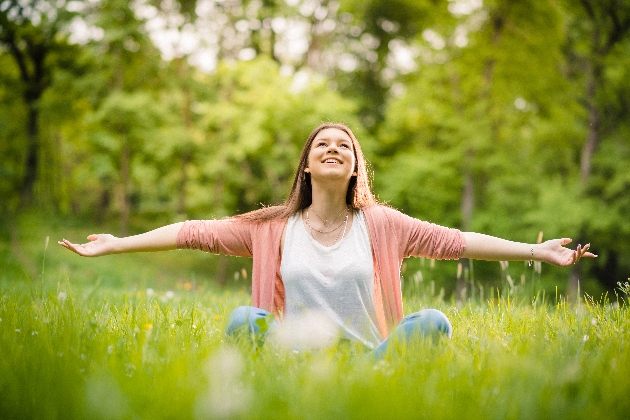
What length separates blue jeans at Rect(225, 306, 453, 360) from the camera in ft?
7.44

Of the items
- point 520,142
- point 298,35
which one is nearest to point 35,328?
point 520,142

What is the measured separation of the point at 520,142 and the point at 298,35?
8917 mm

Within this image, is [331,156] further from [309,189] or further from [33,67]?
[33,67]

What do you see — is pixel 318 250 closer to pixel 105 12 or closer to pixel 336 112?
pixel 336 112

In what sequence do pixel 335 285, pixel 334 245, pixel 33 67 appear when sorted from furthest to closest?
pixel 33 67
pixel 334 245
pixel 335 285

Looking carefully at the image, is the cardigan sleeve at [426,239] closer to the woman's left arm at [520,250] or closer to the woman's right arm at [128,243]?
the woman's left arm at [520,250]

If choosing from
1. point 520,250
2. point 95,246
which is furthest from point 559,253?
point 95,246

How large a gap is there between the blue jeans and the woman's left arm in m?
0.58

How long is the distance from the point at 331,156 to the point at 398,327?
1044 millimetres

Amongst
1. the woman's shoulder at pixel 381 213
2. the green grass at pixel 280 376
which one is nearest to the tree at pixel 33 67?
the woman's shoulder at pixel 381 213

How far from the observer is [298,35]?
1941 centimetres

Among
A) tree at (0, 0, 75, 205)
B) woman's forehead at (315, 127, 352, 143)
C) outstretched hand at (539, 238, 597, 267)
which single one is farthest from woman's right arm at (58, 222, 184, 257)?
tree at (0, 0, 75, 205)

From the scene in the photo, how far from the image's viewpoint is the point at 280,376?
1.93 meters

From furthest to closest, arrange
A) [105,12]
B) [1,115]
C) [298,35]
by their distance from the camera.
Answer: [298,35], [1,115], [105,12]
